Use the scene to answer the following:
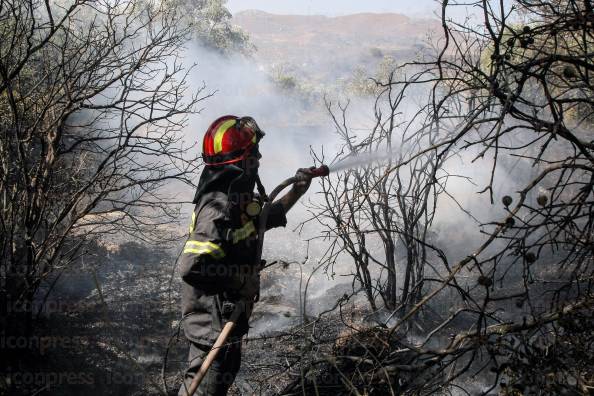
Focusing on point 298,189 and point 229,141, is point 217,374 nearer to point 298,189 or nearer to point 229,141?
point 298,189

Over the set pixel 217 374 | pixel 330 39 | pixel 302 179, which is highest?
pixel 330 39

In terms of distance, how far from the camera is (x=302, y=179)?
3500 millimetres

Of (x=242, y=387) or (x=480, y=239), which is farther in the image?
(x=480, y=239)

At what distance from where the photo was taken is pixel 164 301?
275 inches

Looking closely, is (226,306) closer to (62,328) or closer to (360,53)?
(62,328)

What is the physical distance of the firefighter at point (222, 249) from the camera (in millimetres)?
3059

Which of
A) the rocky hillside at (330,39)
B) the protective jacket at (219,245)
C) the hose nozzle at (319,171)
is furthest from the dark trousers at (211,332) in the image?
the rocky hillside at (330,39)

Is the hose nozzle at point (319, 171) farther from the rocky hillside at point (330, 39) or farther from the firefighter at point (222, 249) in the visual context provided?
the rocky hillside at point (330, 39)

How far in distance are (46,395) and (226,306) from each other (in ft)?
8.56

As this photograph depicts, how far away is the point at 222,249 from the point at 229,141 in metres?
0.76

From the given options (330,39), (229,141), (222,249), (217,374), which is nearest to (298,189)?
(229,141)

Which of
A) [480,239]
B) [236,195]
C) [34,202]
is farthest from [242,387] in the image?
[480,239]

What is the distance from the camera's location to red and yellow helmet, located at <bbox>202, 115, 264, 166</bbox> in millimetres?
3350

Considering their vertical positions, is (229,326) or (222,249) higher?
(222,249)
